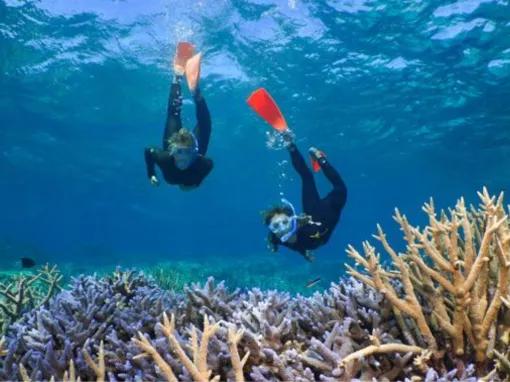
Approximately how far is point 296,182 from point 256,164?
1880cm

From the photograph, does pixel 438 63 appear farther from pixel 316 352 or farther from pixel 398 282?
pixel 316 352

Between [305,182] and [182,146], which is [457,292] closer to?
[182,146]

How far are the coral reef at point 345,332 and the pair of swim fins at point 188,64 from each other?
4.14m

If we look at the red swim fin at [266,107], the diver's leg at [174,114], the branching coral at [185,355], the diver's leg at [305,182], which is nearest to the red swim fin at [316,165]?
the diver's leg at [305,182]

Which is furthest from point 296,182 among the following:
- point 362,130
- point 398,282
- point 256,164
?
point 398,282

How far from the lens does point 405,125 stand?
2886 centimetres

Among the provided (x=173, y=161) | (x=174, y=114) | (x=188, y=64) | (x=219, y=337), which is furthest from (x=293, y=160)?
(x=219, y=337)

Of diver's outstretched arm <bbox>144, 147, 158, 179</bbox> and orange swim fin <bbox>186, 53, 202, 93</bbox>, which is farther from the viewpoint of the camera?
orange swim fin <bbox>186, 53, 202, 93</bbox>

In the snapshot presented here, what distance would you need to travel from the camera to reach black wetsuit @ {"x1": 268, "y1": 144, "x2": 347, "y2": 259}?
19.7ft

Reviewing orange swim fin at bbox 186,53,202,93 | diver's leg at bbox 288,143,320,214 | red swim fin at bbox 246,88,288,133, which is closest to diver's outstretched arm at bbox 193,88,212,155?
orange swim fin at bbox 186,53,202,93

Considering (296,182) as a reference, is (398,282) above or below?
below

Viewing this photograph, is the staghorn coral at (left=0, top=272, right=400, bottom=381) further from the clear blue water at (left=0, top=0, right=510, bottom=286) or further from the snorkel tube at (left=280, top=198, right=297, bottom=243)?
the clear blue water at (left=0, top=0, right=510, bottom=286)

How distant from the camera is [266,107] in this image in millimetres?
6672

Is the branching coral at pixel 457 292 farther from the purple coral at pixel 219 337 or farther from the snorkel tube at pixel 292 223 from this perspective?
the snorkel tube at pixel 292 223
